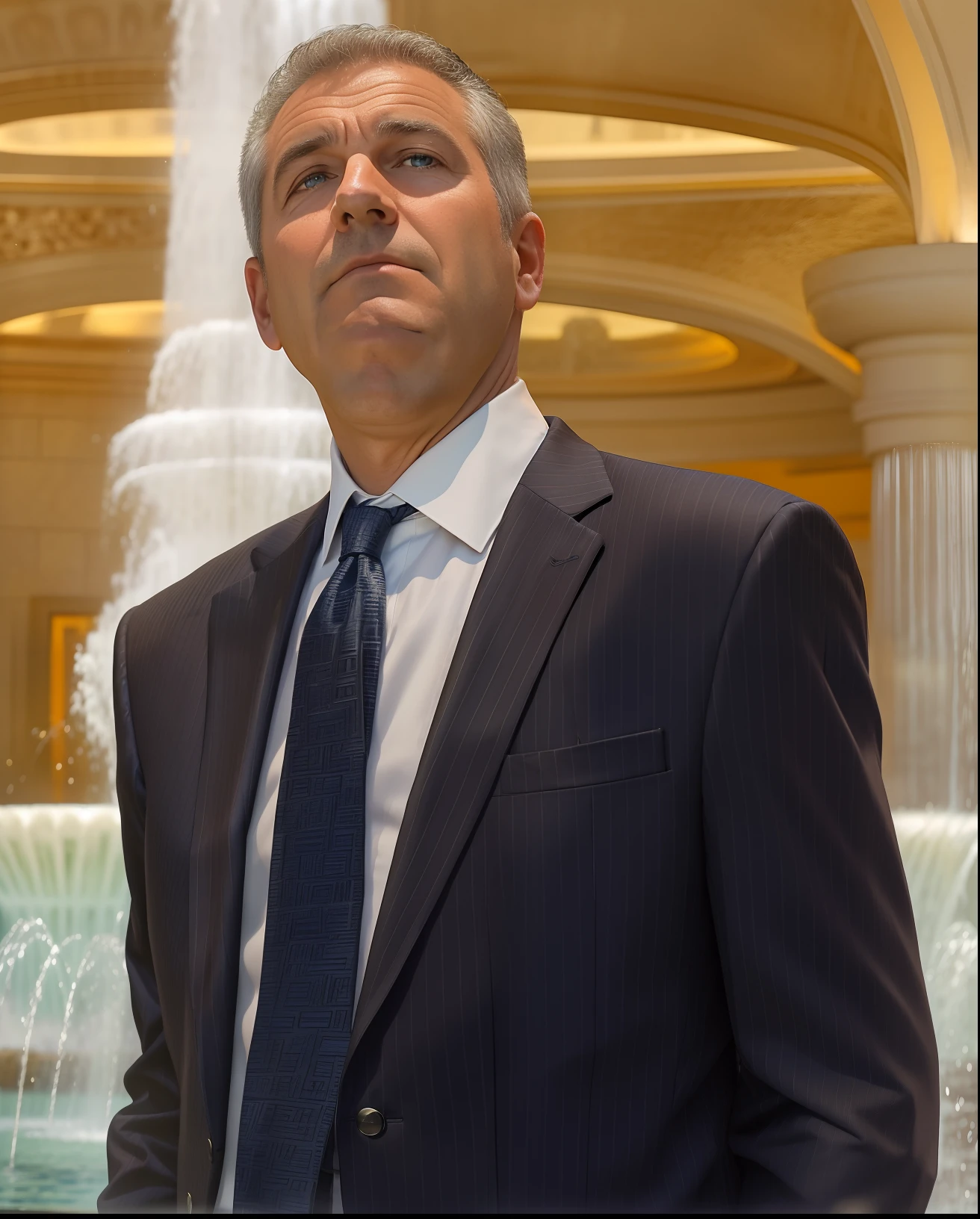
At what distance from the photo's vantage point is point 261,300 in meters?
1.44

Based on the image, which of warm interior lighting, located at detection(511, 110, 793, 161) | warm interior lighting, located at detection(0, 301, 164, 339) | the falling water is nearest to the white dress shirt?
the falling water

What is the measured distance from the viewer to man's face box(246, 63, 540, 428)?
1.26 meters

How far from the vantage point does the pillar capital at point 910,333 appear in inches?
181

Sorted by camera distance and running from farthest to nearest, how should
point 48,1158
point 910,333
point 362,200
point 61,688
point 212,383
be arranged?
point 910,333 → point 212,383 → point 61,688 → point 48,1158 → point 362,200

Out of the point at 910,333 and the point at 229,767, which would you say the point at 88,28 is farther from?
the point at 229,767

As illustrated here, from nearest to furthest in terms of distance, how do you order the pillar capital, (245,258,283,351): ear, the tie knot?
the tie knot → (245,258,283,351): ear → the pillar capital

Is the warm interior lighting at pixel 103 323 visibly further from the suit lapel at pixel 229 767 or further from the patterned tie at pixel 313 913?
the patterned tie at pixel 313 913

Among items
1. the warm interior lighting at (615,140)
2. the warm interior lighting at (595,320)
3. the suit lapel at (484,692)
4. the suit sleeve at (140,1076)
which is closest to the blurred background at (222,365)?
the warm interior lighting at (615,140)

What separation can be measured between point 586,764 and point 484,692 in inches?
4.1

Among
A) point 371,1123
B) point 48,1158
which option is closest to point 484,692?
point 371,1123

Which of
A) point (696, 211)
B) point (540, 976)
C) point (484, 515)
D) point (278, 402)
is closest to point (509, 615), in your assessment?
point (484, 515)

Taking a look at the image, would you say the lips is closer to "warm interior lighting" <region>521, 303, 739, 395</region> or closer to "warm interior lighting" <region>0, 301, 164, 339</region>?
"warm interior lighting" <region>0, 301, 164, 339</region>

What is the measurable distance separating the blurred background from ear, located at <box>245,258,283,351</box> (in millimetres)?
3018

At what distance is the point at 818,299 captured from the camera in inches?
196
